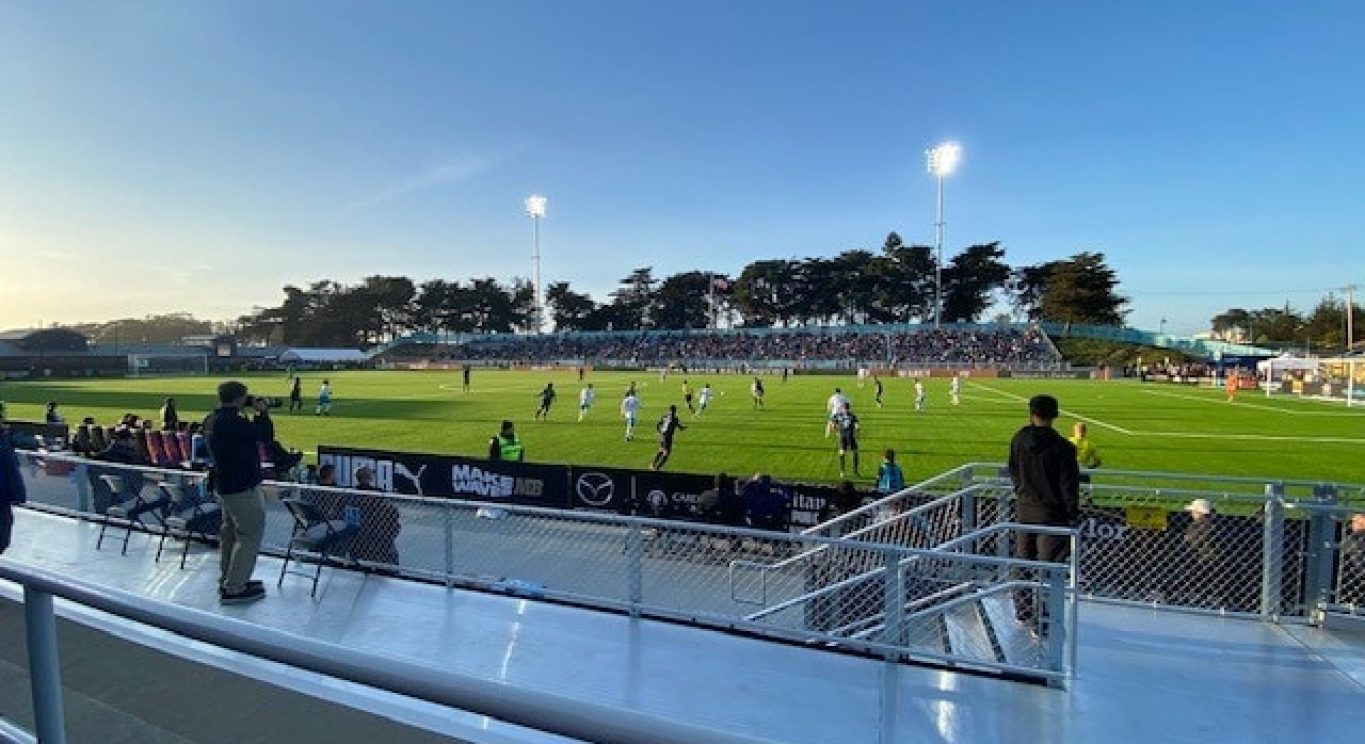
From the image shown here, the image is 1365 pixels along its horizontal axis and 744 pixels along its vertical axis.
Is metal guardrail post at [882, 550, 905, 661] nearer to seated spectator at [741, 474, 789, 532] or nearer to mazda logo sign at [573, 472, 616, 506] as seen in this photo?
seated spectator at [741, 474, 789, 532]

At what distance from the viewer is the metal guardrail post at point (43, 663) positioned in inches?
91.8

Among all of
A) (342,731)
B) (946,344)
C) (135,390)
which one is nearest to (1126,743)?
(342,731)

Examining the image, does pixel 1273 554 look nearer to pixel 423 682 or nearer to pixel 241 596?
pixel 423 682

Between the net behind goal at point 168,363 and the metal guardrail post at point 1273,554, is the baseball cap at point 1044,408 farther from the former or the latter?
the net behind goal at point 168,363

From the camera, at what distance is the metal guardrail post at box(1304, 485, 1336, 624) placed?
6.61 m

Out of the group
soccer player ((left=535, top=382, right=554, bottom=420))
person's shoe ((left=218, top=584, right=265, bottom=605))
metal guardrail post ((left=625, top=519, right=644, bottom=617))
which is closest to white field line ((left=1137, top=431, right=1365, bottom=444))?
soccer player ((left=535, top=382, right=554, bottom=420))

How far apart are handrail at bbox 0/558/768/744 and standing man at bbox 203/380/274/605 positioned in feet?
16.0

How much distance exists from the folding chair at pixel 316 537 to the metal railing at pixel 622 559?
0.47ft

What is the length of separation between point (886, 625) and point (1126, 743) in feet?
5.50

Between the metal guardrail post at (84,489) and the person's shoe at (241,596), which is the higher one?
the metal guardrail post at (84,489)

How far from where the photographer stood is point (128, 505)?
1004 cm

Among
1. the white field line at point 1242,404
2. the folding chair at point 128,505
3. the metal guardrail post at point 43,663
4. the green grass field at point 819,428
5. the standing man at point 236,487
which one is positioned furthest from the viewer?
the white field line at point 1242,404

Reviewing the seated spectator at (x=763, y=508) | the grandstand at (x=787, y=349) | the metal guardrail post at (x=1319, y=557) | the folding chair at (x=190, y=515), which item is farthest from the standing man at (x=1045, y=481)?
the grandstand at (x=787, y=349)

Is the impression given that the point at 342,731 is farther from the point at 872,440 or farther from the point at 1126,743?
the point at 872,440
